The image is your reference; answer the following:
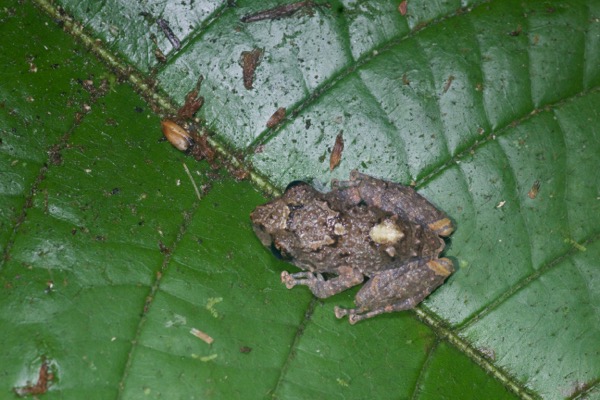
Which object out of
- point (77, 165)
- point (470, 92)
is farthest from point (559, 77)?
point (77, 165)

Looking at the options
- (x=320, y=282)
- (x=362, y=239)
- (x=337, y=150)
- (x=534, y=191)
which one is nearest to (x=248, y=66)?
(x=337, y=150)

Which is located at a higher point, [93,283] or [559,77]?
[559,77]

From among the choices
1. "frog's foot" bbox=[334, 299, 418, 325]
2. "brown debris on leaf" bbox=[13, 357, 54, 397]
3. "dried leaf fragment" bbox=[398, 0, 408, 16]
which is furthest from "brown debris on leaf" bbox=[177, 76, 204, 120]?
"brown debris on leaf" bbox=[13, 357, 54, 397]

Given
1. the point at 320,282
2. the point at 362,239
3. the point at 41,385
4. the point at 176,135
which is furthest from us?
the point at 362,239

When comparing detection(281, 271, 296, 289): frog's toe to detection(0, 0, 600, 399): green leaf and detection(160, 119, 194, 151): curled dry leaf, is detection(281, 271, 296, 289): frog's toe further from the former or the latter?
detection(160, 119, 194, 151): curled dry leaf

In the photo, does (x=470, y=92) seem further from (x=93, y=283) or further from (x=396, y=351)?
(x=93, y=283)

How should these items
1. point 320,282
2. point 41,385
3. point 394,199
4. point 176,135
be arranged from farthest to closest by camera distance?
point 394,199, point 320,282, point 176,135, point 41,385

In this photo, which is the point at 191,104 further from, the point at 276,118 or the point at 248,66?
the point at 276,118

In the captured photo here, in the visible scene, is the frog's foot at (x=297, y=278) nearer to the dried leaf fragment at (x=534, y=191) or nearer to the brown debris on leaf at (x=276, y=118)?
the brown debris on leaf at (x=276, y=118)
